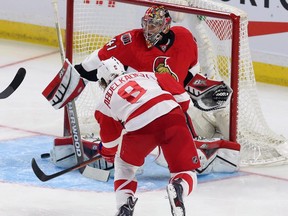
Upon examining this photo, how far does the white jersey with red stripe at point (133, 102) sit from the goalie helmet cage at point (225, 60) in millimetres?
972

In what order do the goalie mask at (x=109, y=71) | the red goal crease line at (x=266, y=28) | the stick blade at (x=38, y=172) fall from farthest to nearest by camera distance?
the red goal crease line at (x=266, y=28), the stick blade at (x=38, y=172), the goalie mask at (x=109, y=71)

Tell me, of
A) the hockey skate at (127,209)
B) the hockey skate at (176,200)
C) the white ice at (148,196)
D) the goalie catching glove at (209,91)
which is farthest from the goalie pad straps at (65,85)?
the hockey skate at (176,200)

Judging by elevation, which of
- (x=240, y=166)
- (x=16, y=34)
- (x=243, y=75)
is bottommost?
(x=16, y=34)

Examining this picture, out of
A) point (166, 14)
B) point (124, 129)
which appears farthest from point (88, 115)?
point (124, 129)

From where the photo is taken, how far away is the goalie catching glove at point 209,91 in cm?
566

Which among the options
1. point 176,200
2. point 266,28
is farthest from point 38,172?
point 266,28

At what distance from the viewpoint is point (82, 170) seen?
5723mm

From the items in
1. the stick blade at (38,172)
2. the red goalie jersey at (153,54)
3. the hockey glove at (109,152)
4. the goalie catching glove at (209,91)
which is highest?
the red goalie jersey at (153,54)

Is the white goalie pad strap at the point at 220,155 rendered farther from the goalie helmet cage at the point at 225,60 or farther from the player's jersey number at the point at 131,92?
the player's jersey number at the point at 131,92

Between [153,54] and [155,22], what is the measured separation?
208 millimetres

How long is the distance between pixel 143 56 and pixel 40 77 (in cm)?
222

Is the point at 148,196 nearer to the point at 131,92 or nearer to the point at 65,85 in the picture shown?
the point at 65,85

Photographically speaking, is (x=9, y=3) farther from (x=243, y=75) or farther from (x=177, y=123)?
(x=177, y=123)

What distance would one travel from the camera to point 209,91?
5.67 meters
